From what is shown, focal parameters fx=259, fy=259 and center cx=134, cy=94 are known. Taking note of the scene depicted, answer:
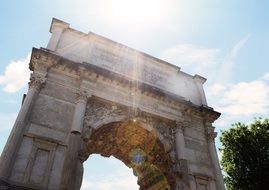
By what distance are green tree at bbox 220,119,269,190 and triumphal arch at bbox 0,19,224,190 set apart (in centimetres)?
506

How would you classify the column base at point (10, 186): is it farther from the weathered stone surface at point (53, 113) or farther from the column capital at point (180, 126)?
the column capital at point (180, 126)

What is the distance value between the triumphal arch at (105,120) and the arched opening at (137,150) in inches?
1.9

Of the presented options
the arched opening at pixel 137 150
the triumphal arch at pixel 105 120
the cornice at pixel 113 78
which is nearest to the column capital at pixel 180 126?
the triumphal arch at pixel 105 120

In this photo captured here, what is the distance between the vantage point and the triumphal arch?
28.1 feet

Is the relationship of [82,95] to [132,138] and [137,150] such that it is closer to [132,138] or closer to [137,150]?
[132,138]

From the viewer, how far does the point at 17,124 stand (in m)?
8.76

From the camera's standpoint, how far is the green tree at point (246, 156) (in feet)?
50.6

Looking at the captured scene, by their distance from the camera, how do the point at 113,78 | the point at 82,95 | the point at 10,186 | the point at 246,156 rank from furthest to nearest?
1. the point at 246,156
2. the point at 113,78
3. the point at 82,95
4. the point at 10,186

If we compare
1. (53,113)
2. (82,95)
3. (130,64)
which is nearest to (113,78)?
(82,95)

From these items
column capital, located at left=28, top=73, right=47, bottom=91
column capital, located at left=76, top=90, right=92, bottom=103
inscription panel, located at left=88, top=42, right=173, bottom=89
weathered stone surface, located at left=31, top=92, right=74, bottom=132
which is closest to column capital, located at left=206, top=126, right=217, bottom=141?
inscription panel, located at left=88, top=42, right=173, bottom=89

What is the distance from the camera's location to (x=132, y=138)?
1233 cm

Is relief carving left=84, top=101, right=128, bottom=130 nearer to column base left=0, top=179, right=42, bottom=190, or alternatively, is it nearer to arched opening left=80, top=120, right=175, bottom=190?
arched opening left=80, top=120, right=175, bottom=190

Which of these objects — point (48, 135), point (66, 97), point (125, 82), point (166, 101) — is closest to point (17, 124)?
point (48, 135)

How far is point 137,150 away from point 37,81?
589 centimetres
